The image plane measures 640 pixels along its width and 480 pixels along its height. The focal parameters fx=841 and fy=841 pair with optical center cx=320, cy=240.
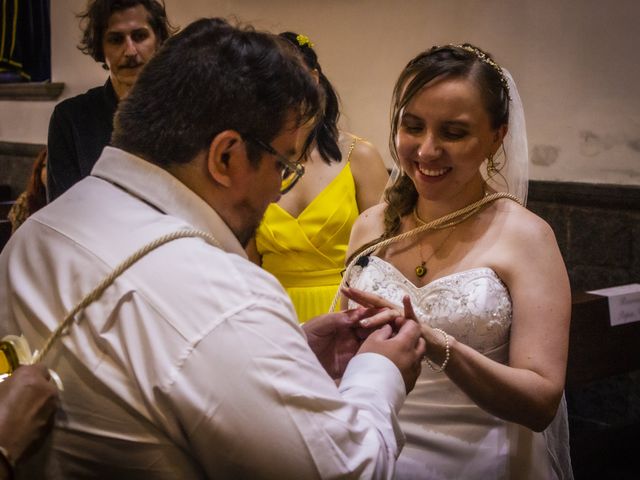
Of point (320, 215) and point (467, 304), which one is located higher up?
point (467, 304)

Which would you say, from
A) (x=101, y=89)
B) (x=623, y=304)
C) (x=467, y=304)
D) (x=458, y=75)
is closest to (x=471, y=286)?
(x=467, y=304)

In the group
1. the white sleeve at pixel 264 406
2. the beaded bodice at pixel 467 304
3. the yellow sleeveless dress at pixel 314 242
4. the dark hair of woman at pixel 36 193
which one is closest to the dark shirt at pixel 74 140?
the yellow sleeveless dress at pixel 314 242

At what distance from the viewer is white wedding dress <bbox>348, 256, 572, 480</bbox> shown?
2.14 m

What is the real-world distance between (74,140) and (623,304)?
222cm

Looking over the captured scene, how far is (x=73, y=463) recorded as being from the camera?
124 centimetres

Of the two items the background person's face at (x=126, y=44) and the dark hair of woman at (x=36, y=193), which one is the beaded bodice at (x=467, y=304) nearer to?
the background person's face at (x=126, y=44)

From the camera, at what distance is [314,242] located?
3211 millimetres

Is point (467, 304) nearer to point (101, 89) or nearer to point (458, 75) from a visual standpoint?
point (458, 75)

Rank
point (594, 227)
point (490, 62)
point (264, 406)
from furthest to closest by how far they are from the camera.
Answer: point (594, 227) → point (490, 62) → point (264, 406)

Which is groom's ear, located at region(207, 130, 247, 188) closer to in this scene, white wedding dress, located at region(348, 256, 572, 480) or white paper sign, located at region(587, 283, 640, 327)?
white wedding dress, located at region(348, 256, 572, 480)

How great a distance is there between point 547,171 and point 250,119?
122 inches

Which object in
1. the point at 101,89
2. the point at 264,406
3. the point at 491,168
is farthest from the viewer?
the point at 101,89

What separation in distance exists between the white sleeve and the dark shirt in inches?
74.7

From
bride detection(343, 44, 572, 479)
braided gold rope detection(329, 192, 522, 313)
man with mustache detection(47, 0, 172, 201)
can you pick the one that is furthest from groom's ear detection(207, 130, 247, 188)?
man with mustache detection(47, 0, 172, 201)
